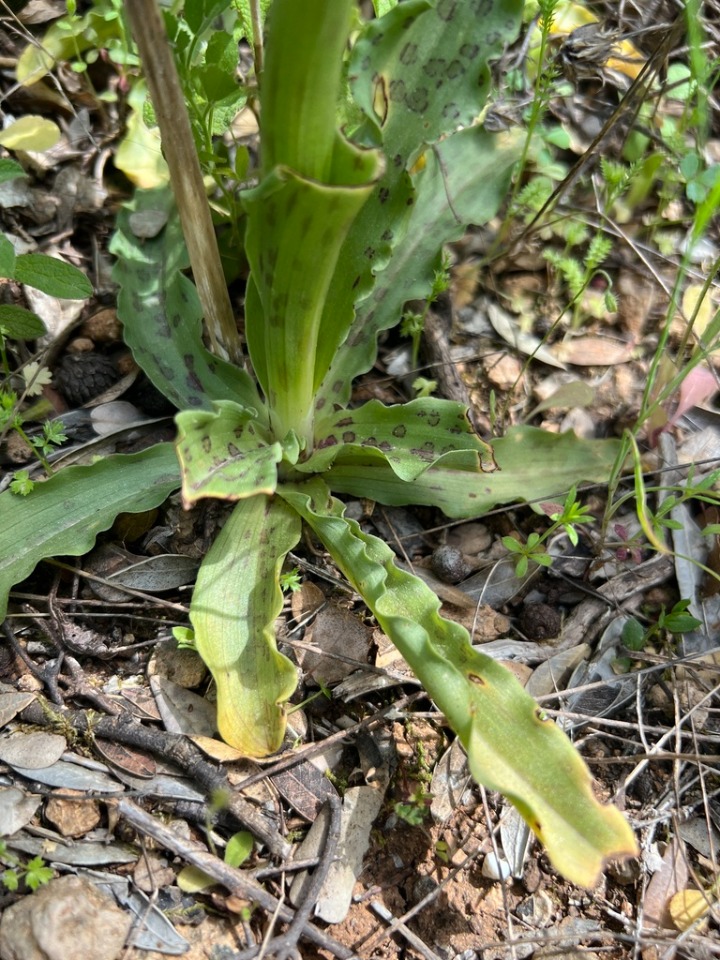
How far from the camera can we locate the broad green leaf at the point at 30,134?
2.35 m

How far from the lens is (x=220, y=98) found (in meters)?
1.85

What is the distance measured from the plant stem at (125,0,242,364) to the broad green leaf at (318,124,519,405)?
0.34 m

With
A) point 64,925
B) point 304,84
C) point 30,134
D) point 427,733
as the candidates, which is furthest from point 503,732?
point 30,134

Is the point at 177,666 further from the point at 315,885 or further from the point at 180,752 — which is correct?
the point at 315,885

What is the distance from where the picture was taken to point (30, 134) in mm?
2354

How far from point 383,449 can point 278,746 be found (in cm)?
80

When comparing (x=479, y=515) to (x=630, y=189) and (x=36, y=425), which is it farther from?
(x=630, y=189)

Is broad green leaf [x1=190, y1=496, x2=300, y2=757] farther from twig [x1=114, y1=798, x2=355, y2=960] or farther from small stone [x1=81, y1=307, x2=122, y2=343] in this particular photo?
small stone [x1=81, y1=307, x2=122, y2=343]

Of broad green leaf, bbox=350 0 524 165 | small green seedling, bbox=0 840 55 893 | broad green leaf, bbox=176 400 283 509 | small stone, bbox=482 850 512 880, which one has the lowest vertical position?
small stone, bbox=482 850 512 880

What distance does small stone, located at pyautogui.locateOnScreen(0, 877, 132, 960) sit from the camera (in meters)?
1.29

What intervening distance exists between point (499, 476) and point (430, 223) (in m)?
0.79

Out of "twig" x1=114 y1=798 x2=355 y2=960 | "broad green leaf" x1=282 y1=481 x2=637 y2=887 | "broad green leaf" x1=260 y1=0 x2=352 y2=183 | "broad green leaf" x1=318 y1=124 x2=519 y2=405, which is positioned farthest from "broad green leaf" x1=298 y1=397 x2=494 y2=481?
"twig" x1=114 y1=798 x2=355 y2=960

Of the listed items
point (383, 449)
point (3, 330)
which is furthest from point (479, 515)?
point (3, 330)

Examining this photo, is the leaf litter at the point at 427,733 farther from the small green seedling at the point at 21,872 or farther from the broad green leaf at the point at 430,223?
the broad green leaf at the point at 430,223
